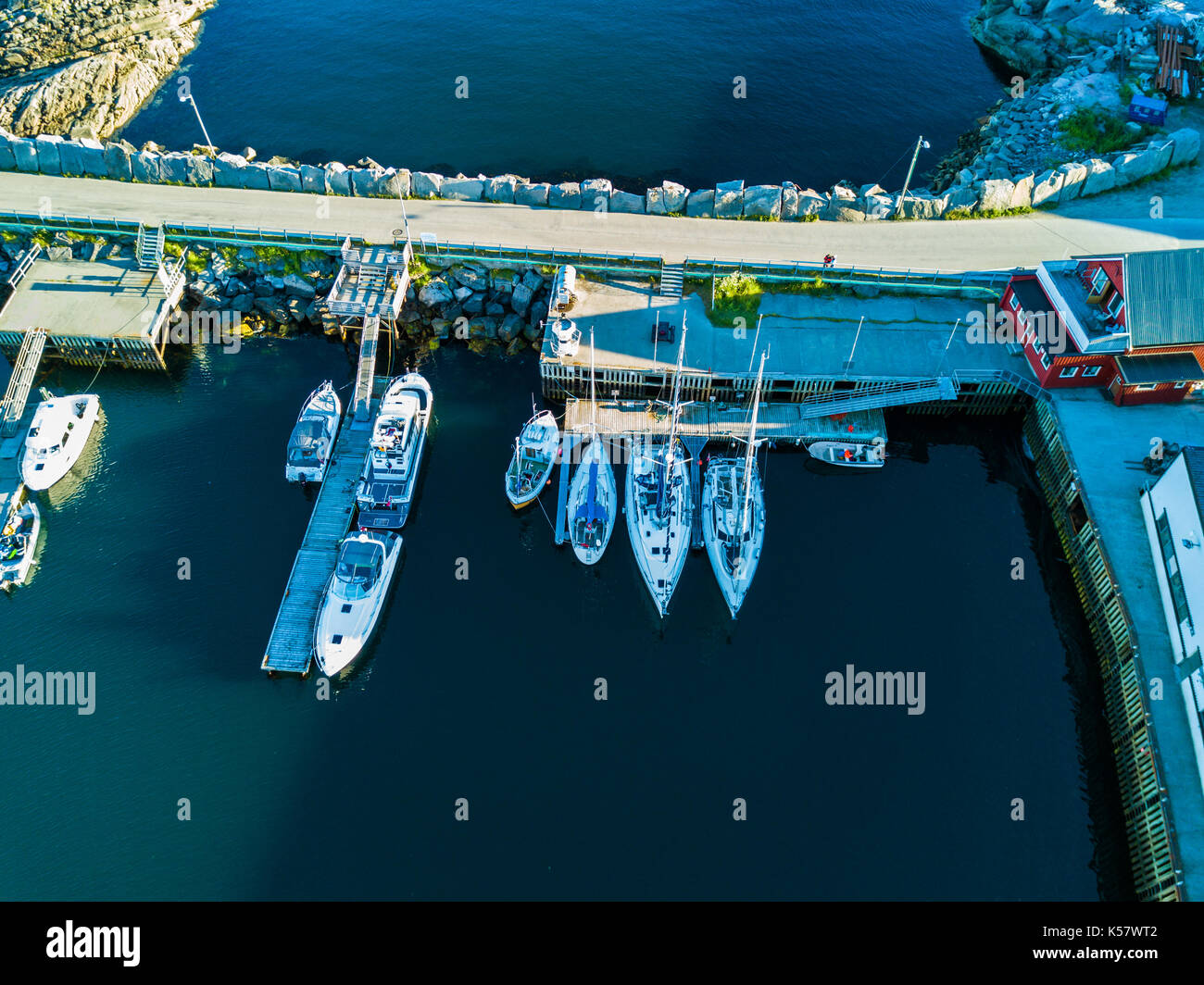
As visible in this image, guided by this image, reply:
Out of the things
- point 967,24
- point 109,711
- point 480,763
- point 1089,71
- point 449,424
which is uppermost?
point 967,24

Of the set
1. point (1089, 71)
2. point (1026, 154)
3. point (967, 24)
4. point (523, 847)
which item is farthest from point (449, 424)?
point (967, 24)

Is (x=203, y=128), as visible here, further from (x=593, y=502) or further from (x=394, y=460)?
(x=593, y=502)

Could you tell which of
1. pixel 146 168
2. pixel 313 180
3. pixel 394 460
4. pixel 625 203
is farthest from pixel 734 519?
pixel 146 168

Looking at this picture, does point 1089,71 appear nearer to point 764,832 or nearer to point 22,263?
point 764,832

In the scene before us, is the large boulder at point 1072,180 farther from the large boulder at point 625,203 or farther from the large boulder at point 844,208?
the large boulder at point 625,203

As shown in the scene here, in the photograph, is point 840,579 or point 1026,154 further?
point 1026,154

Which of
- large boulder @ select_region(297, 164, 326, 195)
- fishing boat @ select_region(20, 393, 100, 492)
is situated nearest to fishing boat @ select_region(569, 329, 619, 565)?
large boulder @ select_region(297, 164, 326, 195)

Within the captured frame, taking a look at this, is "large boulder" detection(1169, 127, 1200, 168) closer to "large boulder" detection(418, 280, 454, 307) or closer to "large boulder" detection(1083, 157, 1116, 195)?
"large boulder" detection(1083, 157, 1116, 195)

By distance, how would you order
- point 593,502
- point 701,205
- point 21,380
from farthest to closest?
point 701,205 < point 21,380 < point 593,502
